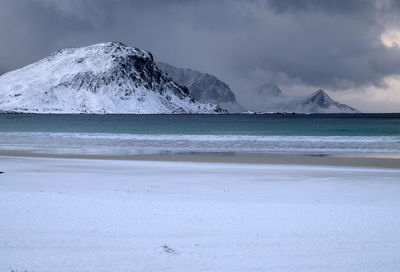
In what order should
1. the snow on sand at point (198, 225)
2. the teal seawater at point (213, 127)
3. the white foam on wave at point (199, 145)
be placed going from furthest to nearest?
the teal seawater at point (213, 127)
the white foam on wave at point (199, 145)
the snow on sand at point (198, 225)

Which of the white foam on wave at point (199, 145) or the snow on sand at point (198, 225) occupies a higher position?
the white foam on wave at point (199, 145)

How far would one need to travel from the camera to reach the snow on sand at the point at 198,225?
20.8 ft

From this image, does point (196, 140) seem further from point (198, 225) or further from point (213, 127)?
point (213, 127)

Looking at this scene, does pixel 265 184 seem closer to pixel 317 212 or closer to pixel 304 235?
pixel 317 212

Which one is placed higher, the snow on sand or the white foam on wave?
the white foam on wave

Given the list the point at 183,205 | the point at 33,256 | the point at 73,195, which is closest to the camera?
the point at 33,256

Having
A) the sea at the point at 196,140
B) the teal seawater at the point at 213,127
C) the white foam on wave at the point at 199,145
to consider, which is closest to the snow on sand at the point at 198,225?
the sea at the point at 196,140

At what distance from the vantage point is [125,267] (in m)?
6.09

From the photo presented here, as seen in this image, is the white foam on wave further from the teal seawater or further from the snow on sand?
the teal seawater

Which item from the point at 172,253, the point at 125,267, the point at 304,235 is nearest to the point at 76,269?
the point at 125,267

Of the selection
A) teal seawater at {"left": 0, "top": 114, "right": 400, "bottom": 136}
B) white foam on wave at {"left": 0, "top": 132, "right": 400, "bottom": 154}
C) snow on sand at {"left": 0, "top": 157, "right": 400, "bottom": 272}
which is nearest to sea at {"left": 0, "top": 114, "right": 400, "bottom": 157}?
white foam on wave at {"left": 0, "top": 132, "right": 400, "bottom": 154}

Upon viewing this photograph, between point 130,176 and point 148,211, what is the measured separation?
7.02m

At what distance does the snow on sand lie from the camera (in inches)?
250

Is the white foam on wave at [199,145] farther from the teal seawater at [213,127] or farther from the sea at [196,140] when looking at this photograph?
the teal seawater at [213,127]
